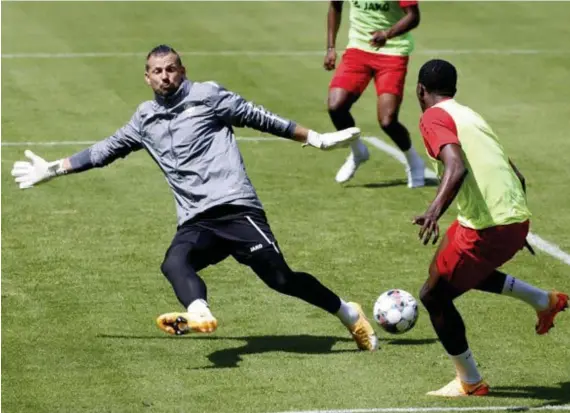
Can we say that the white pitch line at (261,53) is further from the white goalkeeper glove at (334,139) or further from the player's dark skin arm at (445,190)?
the player's dark skin arm at (445,190)

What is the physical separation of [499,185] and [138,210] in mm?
7414

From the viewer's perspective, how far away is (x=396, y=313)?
1203 centimetres

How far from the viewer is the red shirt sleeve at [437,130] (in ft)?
34.4

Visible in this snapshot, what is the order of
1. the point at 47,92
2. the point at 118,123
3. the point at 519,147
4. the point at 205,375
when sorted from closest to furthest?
1. the point at 205,375
2. the point at 519,147
3. the point at 118,123
4. the point at 47,92

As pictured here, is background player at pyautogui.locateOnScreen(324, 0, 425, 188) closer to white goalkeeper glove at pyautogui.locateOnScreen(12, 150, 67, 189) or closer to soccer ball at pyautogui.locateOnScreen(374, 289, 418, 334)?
white goalkeeper glove at pyautogui.locateOnScreen(12, 150, 67, 189)

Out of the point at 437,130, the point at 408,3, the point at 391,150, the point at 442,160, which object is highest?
the point at 437,130

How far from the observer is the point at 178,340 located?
12836 millimetres

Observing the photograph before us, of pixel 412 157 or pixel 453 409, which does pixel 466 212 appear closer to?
pixel 453 409

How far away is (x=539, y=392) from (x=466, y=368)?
59cm

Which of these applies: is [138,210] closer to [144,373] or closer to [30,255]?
[30,255]

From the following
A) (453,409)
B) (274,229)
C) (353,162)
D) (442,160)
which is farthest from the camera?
(353,162)

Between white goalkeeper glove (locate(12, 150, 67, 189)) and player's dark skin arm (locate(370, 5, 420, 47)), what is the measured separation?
6165 millimetres

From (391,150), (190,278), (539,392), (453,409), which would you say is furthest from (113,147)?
(391,150)

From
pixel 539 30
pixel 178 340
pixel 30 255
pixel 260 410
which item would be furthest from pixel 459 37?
pixel 260 410
